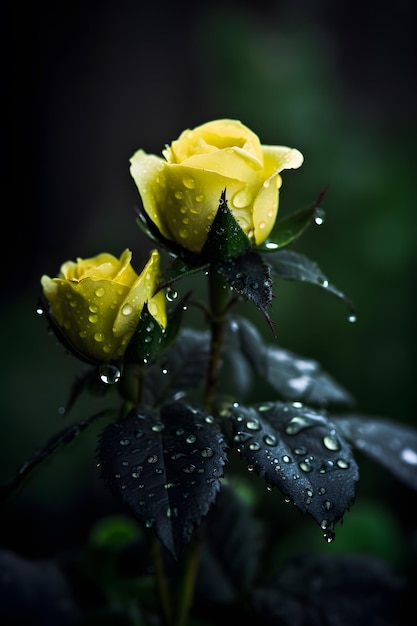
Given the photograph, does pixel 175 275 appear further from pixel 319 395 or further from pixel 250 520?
pixel 250 520

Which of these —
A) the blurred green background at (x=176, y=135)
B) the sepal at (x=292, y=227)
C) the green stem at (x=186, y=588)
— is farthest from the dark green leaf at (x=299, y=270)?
the blurred green background at (x=176, y=135)

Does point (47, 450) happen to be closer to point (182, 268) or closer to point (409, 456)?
point (182, 268)

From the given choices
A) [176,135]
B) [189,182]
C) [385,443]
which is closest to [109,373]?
[189,182]

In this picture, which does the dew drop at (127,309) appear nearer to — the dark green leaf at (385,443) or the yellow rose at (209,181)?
the yellow rose at (209,181)

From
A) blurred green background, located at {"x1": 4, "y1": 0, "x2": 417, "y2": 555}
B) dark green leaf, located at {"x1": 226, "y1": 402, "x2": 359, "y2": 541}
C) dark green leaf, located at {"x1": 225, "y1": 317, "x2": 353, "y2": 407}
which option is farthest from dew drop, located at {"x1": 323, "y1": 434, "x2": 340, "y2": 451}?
blurred green background, located at {"x1": 4, "y1": 0, "x2": 417, "y2": 555}

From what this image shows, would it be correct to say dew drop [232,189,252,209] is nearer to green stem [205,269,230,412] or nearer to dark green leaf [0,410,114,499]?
green stem [205,269,230,412]
